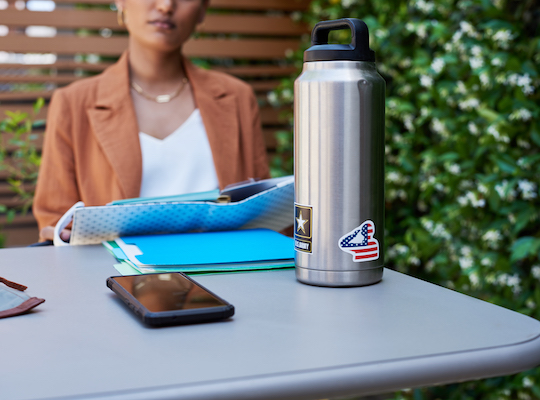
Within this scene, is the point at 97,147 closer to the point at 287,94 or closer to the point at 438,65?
the point at 438,65

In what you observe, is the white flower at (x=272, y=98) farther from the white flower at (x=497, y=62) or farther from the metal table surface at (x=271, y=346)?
the metal table surface at (x=271, y=346)

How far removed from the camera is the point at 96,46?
3115 millimetres

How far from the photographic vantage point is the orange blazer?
1619 millimetres

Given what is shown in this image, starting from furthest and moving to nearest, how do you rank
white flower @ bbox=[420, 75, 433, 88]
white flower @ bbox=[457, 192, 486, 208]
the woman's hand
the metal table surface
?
white flower @ bbox=[420, 75, 433, 88]
white flower @ bbox=[457, 192, 486, 208]
the woman's hand
the metal table surface

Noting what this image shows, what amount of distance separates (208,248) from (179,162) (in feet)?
2.92

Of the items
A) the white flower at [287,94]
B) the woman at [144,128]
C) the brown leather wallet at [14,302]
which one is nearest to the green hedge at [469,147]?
the woman at [144,128]

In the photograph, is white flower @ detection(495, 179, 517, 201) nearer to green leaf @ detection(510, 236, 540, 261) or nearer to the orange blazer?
green leaf @ detection(510, 236, 540, 261)

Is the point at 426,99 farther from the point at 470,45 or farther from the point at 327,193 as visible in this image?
the point at 327,193

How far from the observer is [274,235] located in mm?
1009

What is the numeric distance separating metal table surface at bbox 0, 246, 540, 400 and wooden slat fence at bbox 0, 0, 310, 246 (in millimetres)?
2609

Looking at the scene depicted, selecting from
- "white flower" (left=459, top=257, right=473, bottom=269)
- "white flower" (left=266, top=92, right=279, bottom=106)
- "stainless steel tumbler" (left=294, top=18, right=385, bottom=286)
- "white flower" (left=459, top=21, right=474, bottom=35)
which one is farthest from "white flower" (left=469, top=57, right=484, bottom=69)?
"white flower" (left=266, top=92, right=279, bottom=106)

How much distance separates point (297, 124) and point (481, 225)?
1312 mm

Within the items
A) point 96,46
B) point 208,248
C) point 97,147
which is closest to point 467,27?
point 97,147

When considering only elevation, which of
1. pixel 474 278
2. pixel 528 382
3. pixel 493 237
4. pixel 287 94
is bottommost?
pixel 528 382
